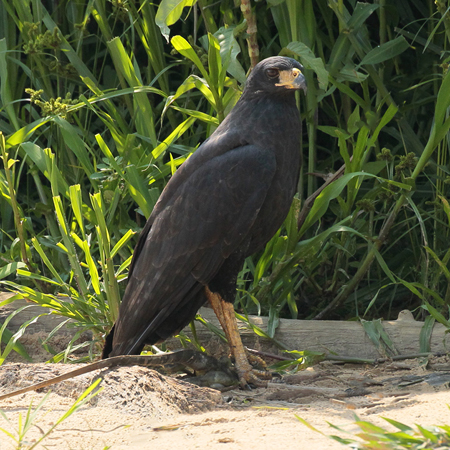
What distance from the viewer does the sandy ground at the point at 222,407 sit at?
1926mm

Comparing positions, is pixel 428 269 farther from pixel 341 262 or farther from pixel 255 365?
pixel 255 365

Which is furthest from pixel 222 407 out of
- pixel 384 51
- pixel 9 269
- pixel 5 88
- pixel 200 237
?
pixel 5 88

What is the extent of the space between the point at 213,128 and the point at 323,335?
4.20 feet

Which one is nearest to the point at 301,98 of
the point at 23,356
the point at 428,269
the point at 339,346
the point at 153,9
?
the point at 153,9


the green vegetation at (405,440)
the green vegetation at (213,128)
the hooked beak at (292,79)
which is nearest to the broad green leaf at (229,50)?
the green vegetation at (213,128)

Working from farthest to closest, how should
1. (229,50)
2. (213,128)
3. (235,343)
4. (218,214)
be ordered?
(213,128)
(229,50)
(235,343)
(218,214)

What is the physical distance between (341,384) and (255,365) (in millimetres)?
522

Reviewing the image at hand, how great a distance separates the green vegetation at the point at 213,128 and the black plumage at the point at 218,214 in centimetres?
28

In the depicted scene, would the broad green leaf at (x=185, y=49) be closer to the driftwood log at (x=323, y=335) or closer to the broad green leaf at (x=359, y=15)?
the broad green leaf at (x=359, y=15)

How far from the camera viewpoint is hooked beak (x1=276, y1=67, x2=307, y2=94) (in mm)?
2963

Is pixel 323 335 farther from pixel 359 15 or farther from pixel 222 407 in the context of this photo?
pixel 359 15

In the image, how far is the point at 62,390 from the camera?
8.17 feet

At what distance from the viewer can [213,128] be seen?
3721 millimetres

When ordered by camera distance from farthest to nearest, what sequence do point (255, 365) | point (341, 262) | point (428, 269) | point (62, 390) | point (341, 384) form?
point (341, 262)
point (428, 269)
point (255, 365)
point (341, 384)
point (62, 390)
